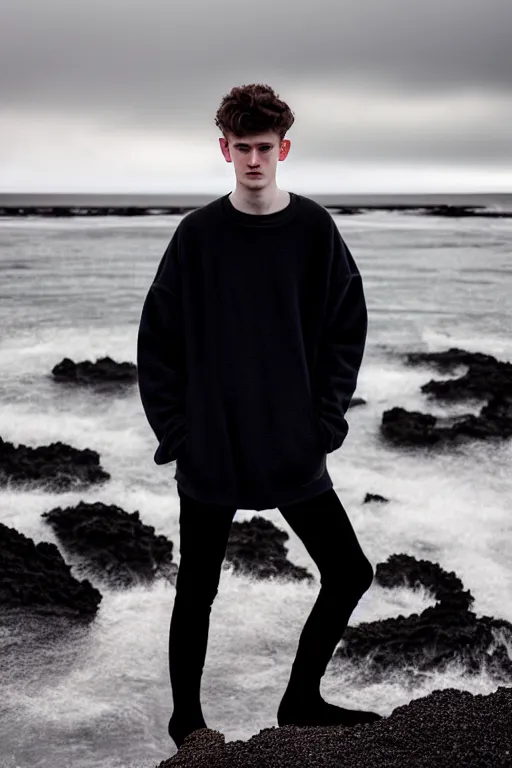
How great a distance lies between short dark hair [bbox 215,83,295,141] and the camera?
7.05 ft

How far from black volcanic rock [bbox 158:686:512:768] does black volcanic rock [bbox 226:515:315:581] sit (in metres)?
1.81

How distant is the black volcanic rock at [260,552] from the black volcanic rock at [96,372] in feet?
12.4

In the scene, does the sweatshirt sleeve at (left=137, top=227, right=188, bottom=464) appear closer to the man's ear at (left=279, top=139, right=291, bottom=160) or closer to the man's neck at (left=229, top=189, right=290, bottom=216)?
the man's neck at (left=229, top=189, right=290, bottom=216)

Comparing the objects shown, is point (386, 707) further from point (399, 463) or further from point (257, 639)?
point (399, 463)

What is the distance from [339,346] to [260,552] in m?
2.07

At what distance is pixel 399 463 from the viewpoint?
5828mm

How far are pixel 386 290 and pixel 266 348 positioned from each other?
14.1m

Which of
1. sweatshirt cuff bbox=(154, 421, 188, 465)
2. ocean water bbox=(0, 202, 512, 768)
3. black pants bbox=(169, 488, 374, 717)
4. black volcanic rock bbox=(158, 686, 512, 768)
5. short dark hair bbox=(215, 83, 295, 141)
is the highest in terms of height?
short dark hair bbox=(215, 83, 295, 141)

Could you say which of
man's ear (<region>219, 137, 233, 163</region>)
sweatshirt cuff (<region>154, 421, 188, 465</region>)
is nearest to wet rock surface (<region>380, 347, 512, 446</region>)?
sweatshirt cuff (<region>154, 421, 188, 465</region>)

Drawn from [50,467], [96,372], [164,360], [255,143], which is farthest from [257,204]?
[96,372]

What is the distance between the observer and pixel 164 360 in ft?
7.78

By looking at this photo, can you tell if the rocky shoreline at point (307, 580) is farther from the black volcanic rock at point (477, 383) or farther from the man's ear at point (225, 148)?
the man's ear at point (225, 148)

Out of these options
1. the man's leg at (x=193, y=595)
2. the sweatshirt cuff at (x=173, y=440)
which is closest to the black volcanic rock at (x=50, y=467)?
the man's leg at (x=193, y=595)

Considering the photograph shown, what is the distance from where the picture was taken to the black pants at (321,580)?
2334 millimetres
